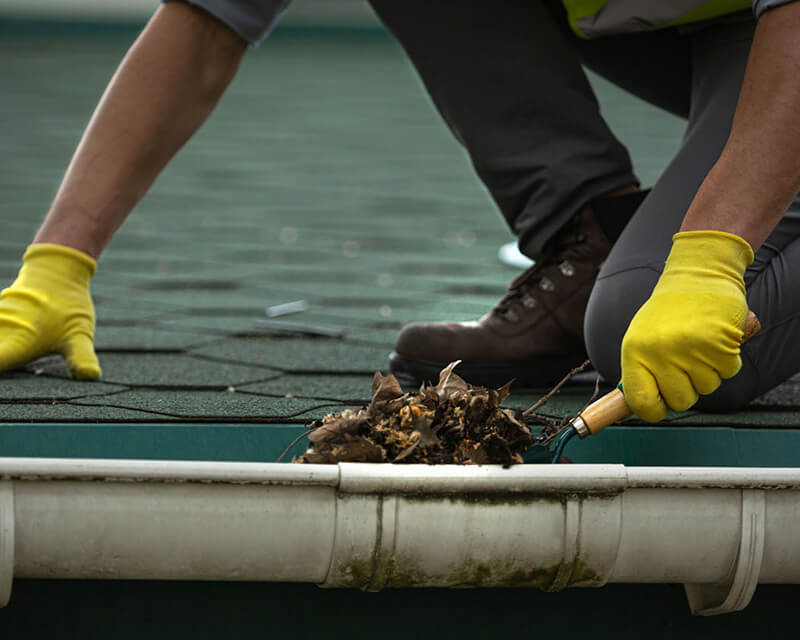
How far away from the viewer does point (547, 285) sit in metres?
1.64

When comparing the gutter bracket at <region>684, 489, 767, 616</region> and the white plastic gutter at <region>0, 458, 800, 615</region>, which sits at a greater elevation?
the white plastic gutter at <region>0, 458, 800, 615</region>

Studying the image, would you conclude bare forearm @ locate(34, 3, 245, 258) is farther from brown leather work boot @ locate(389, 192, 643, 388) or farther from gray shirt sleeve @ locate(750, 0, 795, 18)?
gray shirt sleeve @ locate(750, 0, 795, 18)

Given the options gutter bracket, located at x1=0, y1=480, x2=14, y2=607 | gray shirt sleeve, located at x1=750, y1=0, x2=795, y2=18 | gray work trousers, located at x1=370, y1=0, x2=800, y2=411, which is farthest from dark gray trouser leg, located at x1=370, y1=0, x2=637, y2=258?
gutter bracket, located at x1=0, y1=480, x2=14, y2=607

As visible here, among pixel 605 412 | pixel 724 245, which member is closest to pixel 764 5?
A: pixel 724 245

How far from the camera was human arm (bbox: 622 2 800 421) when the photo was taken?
1117 millimetres

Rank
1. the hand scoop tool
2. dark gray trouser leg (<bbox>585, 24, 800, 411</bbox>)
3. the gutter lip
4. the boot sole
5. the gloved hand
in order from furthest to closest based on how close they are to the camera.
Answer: the boot sole → the gloved hand → dark gray trouser leg (<bbox>585, 24, 800, 411</bbox>) → the hand scoop tool → the gutter lip

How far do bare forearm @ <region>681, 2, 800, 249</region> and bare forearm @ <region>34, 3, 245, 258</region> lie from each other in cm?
81

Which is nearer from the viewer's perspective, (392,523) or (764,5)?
(392,523)

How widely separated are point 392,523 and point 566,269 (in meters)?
0.80

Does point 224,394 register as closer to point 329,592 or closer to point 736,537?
point 329,592

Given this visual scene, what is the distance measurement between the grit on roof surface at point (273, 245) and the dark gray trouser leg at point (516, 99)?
346mm

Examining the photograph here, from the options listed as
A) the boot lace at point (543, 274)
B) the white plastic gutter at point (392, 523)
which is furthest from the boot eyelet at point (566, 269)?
the white plastic gutter at point (392, 523)

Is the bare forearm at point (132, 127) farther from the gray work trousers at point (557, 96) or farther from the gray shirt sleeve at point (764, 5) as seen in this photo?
the gray shirt sleeve at point (764, 5)

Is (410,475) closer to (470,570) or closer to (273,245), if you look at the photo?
(470,570)
